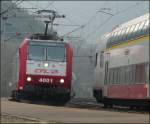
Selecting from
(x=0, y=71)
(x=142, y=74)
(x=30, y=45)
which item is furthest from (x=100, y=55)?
(x=0, y=71)

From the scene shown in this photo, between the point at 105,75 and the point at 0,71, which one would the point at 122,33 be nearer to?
the point at 105,75

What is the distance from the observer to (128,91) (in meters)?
25.4

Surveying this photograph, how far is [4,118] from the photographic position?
18312mm

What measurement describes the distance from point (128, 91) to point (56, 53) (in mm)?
5952

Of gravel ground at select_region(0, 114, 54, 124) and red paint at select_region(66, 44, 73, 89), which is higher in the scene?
red paint at select_region(66, 44, 73, 89)

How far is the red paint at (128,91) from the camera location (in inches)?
921

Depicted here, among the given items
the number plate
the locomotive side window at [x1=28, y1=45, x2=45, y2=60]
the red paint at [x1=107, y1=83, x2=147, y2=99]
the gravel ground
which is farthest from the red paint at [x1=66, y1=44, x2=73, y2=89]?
the gravel ground


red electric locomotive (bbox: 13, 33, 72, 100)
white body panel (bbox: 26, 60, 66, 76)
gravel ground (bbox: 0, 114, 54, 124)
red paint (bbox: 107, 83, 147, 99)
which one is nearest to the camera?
gravel ground (bbox: 0, 114, 54, 124)

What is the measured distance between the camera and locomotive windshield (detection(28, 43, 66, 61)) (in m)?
30.0

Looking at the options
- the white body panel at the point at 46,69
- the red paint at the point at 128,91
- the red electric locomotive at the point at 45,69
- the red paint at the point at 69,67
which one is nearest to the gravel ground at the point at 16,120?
the red paint at the point at 128,91

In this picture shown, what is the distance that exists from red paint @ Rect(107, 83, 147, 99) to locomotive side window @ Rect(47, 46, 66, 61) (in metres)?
2.89

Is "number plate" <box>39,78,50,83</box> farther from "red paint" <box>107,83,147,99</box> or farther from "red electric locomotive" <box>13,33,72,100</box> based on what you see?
"red paint" <box>107,83,147,99</box>

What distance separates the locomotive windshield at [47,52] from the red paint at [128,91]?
119 inches

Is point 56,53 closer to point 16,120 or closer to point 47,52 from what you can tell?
point 47,52
